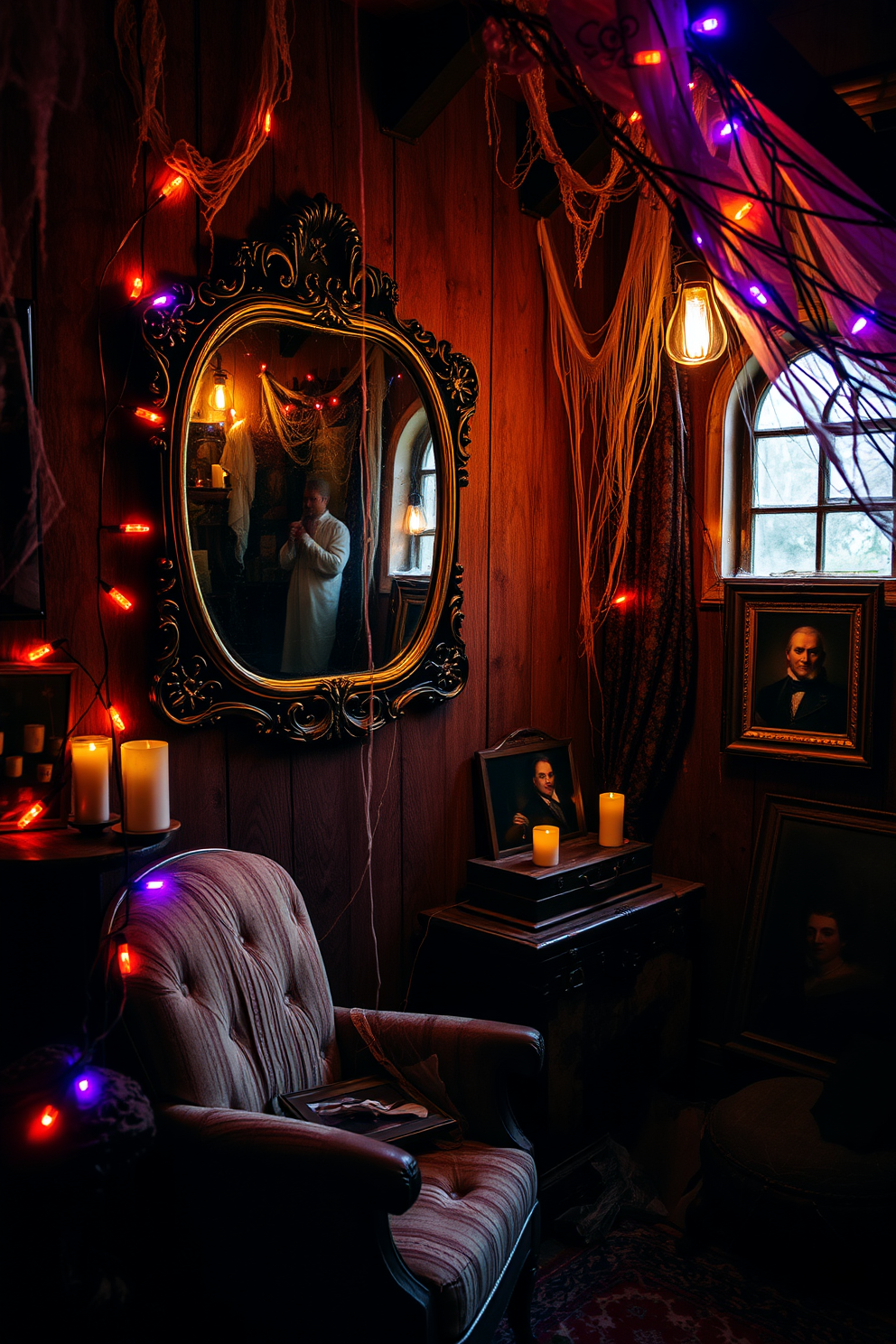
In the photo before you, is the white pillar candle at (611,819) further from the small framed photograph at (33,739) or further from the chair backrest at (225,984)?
the small framed photograph at (33,739)

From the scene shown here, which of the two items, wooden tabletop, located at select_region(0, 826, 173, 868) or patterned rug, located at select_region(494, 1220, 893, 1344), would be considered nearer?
wooden tabletop, located at select_region(0, 826, 173, 868)

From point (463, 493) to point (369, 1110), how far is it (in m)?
1.57

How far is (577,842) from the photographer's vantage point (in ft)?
9.15

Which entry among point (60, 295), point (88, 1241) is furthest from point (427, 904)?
point (60, 295)

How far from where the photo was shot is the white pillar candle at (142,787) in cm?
174

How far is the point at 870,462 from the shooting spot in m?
1.48

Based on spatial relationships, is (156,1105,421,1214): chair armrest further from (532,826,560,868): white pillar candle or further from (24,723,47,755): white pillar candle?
(532,826,560,868): white pillar candle

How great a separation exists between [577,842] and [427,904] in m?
0.47

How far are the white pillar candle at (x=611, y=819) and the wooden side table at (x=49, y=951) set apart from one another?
1.37 m

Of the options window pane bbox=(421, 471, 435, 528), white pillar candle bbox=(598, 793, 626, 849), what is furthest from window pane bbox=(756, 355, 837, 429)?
white pillar candle bbox=(598, 793, 626, 849)

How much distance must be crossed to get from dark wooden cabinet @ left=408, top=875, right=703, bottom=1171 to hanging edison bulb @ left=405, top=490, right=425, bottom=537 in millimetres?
985

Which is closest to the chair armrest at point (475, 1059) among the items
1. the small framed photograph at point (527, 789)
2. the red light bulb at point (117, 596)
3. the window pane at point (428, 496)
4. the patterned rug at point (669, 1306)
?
the patterned rug at point (669, 1306)

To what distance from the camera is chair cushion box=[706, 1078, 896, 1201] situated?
2.11m

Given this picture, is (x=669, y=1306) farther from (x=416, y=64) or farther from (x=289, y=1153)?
(x=416, y=64)
